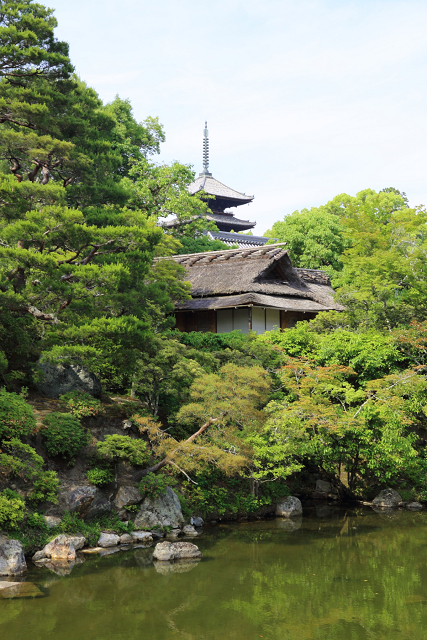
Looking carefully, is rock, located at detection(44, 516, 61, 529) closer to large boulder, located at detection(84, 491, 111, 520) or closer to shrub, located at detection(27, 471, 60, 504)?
shrub, located at detection(27, 471, 60, 504)

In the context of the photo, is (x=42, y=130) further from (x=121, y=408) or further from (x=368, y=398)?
(x=368, y=398)

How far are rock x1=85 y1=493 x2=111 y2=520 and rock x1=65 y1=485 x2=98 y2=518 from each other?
6.0 inches

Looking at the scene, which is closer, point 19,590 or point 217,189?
point 19,590

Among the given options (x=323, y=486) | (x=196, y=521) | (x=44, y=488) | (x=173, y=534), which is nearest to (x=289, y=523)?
(x=196, y=521)

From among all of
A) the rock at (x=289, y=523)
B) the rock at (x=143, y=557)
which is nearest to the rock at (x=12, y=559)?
the rock at (x=143, y=557)

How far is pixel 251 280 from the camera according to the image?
23.5 meters

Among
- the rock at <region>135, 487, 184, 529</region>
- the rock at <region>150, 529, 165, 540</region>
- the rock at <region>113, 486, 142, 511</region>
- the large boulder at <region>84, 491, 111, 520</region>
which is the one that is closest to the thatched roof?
the rock at <region>135, 487, 184, 529</region>

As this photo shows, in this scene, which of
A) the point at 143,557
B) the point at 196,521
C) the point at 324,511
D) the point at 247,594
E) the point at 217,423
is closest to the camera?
the point at 247,594

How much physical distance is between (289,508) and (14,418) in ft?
28.0

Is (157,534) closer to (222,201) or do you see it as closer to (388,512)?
(388,512)

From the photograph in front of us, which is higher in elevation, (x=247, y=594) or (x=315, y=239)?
(x=315, y=239)

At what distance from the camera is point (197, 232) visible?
3125 cm

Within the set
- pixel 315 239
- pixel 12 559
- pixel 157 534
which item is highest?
pixel 315 239

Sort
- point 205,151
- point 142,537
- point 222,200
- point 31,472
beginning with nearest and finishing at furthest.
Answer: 1. point 31,472
2. point 142,537
3. point 222,200
4. point 205,151
